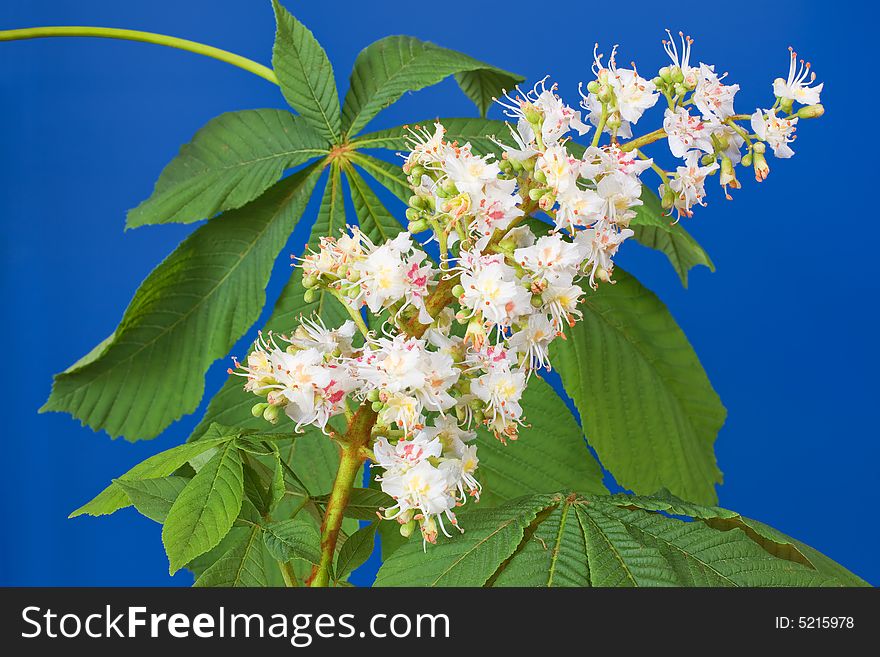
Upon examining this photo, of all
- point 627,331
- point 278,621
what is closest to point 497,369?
point 278,621

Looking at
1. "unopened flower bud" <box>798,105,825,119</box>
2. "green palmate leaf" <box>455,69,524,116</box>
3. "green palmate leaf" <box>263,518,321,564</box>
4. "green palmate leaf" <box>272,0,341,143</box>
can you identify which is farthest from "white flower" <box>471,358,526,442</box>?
"green palmate leaf" <box>455,69,524,116</box>

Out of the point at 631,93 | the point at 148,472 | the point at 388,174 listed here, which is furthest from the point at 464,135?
the point at 148,472

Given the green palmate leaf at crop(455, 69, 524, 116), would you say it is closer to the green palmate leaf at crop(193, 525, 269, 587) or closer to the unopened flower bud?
the unopened flower bud

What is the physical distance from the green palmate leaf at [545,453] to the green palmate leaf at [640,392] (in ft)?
0.09

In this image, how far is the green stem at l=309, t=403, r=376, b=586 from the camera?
1.54 ft

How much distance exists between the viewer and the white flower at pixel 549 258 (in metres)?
0.43

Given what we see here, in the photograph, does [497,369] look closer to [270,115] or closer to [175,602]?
[175,602]

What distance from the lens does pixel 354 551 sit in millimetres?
498

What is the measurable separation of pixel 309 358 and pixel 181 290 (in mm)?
448

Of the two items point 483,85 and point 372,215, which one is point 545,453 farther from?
point 483,85

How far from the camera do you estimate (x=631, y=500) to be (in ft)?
1.69

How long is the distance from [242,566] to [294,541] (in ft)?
0.17

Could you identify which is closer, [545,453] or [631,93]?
[631,93]

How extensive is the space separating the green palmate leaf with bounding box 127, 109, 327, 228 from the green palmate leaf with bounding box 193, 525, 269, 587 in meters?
0.41
